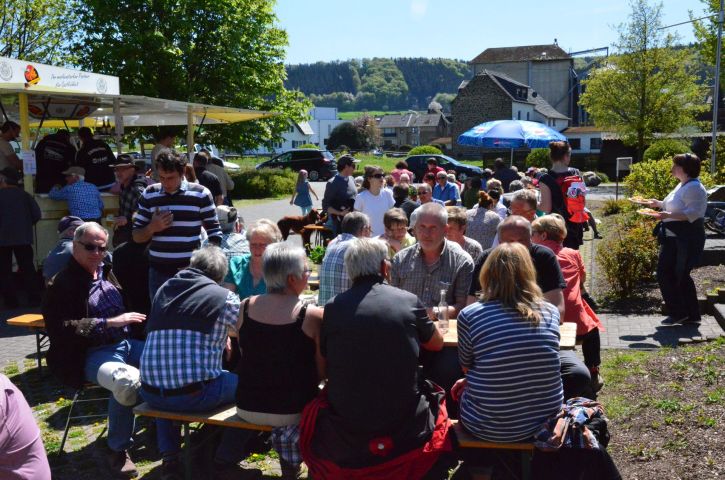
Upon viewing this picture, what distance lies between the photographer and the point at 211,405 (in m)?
4.21

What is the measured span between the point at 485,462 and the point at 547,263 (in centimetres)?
159

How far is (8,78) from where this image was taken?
9477mm

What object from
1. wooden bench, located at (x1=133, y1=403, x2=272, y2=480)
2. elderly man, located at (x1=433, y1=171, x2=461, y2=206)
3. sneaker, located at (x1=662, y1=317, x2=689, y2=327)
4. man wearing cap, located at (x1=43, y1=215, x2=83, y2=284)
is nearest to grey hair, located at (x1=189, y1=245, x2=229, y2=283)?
wooden bench, located at (x1=133, y1=403, x2=272, y2=480)

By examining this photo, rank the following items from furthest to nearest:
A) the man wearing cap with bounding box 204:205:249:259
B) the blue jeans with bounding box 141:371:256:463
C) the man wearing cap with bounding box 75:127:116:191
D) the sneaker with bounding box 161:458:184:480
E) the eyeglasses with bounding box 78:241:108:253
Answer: the man wearing cap with bounding box 75:127:116:191, the man wearing cap with bounding box 204:205:249:259, the eyeglasses with bounding box 78:241:108:253, the sneaker with bounding box 161:458:184:480, the blue jeans with bounding box 141:371:256:463

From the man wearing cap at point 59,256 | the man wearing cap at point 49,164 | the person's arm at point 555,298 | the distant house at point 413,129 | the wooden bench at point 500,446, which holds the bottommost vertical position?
the wooden bench at point 500,446

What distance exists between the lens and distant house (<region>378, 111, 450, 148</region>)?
358 ft

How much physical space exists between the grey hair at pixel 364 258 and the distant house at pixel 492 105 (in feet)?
195

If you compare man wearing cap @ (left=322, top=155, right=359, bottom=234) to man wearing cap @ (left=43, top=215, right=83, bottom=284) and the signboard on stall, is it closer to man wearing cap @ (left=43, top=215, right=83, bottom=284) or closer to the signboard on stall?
the signboard on stall

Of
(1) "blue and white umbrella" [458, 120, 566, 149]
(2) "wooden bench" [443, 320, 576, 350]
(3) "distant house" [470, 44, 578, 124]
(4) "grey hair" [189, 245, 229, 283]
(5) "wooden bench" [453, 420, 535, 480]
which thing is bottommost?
(5) "wooden bench" [453, 420, 535, 480]

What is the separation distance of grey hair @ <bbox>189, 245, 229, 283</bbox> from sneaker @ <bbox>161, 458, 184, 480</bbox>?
1.17 meters

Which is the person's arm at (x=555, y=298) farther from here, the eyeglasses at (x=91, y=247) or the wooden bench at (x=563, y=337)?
the eyeglasses at (x=91, y=247)

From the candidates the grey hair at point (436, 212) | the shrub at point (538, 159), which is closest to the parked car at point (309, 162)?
the shrub at point (538, 159)

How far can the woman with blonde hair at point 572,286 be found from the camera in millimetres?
5410

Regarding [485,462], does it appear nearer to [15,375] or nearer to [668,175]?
[15,375]
